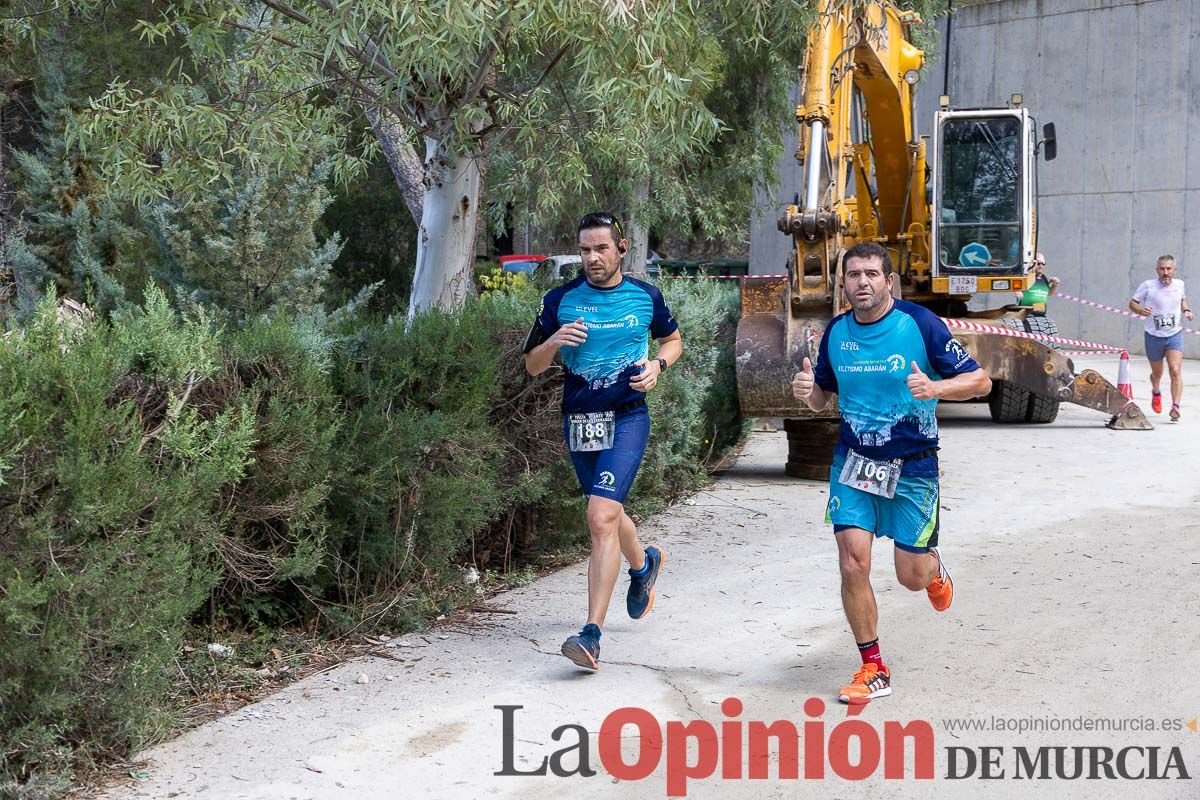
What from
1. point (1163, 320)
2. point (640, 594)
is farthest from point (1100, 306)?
point (640, 594)

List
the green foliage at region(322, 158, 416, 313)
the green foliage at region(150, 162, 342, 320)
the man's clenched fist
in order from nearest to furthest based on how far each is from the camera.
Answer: the man's clenched fist < the green foliage at region(150, 162, 342, 320) < the green foliage at region(322, 158, 416, 313)

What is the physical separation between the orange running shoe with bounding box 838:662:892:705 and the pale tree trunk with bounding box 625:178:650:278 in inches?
617

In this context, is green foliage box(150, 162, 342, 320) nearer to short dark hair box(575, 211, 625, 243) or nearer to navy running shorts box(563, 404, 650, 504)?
short dark hair box(575, 211, 625, 243)

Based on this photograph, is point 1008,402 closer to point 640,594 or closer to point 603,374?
point 640,594

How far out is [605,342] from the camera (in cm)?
582

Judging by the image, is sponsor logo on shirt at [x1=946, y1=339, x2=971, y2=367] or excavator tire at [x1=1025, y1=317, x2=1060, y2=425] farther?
excavator tire at [x1=1025, y1=317, x2=1060, y2=425]

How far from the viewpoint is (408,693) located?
535 centimetres

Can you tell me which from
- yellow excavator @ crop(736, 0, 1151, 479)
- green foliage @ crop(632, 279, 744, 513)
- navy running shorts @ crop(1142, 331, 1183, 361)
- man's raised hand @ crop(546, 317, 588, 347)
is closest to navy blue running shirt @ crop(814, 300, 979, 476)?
man's raised hand @ crop(546, 317, 588, 347)

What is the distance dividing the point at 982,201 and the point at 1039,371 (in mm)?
2179

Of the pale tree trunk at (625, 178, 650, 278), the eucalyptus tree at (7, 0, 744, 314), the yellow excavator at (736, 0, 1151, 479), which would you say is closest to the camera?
the eucalyptus tree at (7, 0, 744, 314)

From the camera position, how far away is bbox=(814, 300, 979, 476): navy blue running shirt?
17.2 feet

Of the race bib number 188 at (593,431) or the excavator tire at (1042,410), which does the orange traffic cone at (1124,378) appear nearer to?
the excavator tire at (1042,410)

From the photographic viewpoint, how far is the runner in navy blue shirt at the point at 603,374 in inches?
225

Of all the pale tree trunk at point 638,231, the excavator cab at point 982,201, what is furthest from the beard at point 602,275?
the pale tree trunk at point 638,231
